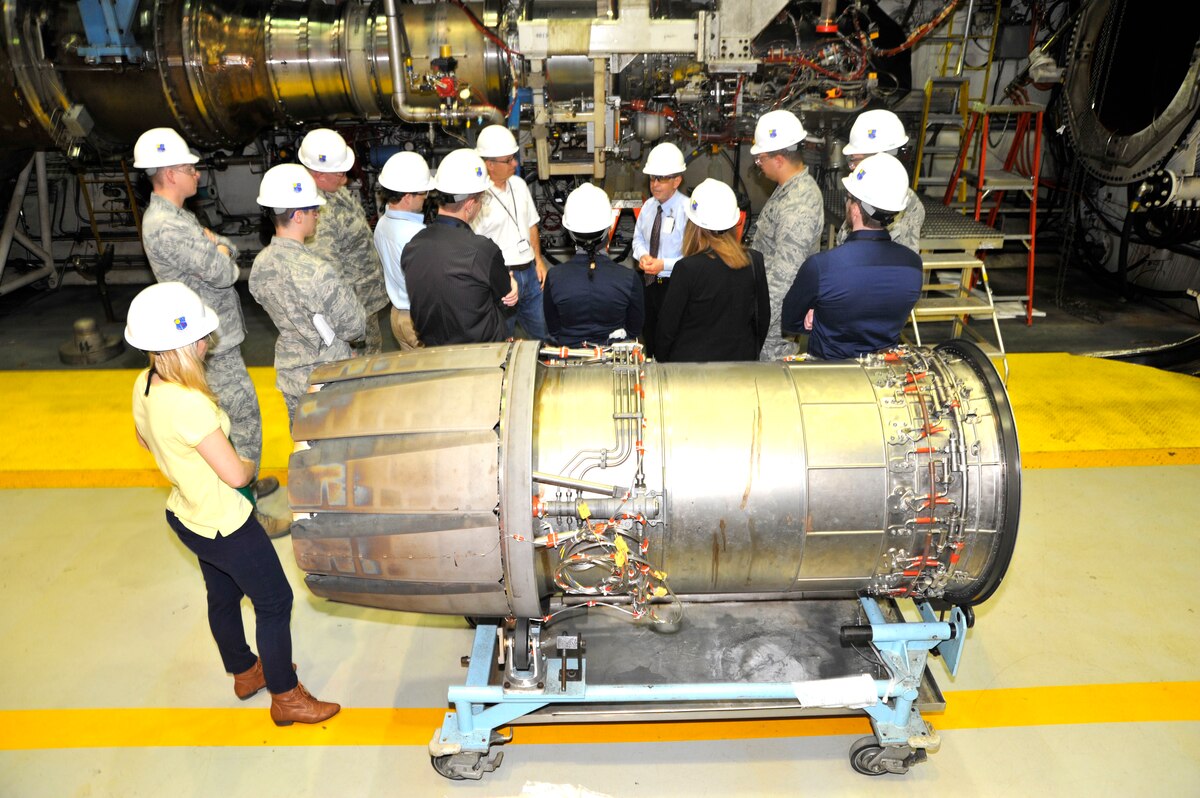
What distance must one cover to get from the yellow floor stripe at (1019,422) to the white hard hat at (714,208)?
242 centimetres

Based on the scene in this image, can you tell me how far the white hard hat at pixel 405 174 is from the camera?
12.9ft

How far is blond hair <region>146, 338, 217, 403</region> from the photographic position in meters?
2.52

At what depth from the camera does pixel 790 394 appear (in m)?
2.61

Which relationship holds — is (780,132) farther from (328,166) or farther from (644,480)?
(644,480)

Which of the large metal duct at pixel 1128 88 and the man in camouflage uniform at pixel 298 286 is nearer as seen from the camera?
the man in camouflage uniform at pixel 298 286

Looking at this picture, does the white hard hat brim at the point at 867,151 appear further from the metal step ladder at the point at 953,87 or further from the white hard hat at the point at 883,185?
the metal step ladder at the point at 953,87

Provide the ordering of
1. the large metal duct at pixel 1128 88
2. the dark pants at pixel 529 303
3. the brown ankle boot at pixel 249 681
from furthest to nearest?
1. the large metal duct at pixel 1128 88
2. the dark pants at pixel 529 303
3. the brown ankle boot at pixel 249 681

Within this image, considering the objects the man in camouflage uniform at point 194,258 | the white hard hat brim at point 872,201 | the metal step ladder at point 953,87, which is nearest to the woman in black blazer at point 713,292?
the white hard hat brim at point 872,201

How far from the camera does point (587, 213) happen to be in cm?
333

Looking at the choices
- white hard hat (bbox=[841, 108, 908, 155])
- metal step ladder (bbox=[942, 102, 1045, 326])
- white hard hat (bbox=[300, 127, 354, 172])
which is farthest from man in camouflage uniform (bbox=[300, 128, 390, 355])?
metal step ladder (bbox=[942, 102, 1045, 326])

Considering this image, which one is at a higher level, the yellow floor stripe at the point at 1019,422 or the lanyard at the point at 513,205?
the lanyard at the point at 513,205

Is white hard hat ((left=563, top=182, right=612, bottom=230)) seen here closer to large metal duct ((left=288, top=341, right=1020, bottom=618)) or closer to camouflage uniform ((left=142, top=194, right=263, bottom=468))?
large metal duct ((left=288, top=341, right=1020, bottom=618))

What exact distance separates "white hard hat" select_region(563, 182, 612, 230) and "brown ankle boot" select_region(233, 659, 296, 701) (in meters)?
2.14

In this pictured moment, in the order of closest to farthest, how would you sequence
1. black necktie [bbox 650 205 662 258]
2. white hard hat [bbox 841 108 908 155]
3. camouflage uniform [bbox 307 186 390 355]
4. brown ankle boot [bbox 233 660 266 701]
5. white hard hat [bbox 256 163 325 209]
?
brown ankle boot [bbox 233 660 266 701] < white hard hat [bbox 256 163 325 209] < white hard hat [bbox 841 108 908 155] < camouflage uniform [bbox 307 186 390 355] < black necktie [bbox 650 205 662 258]
